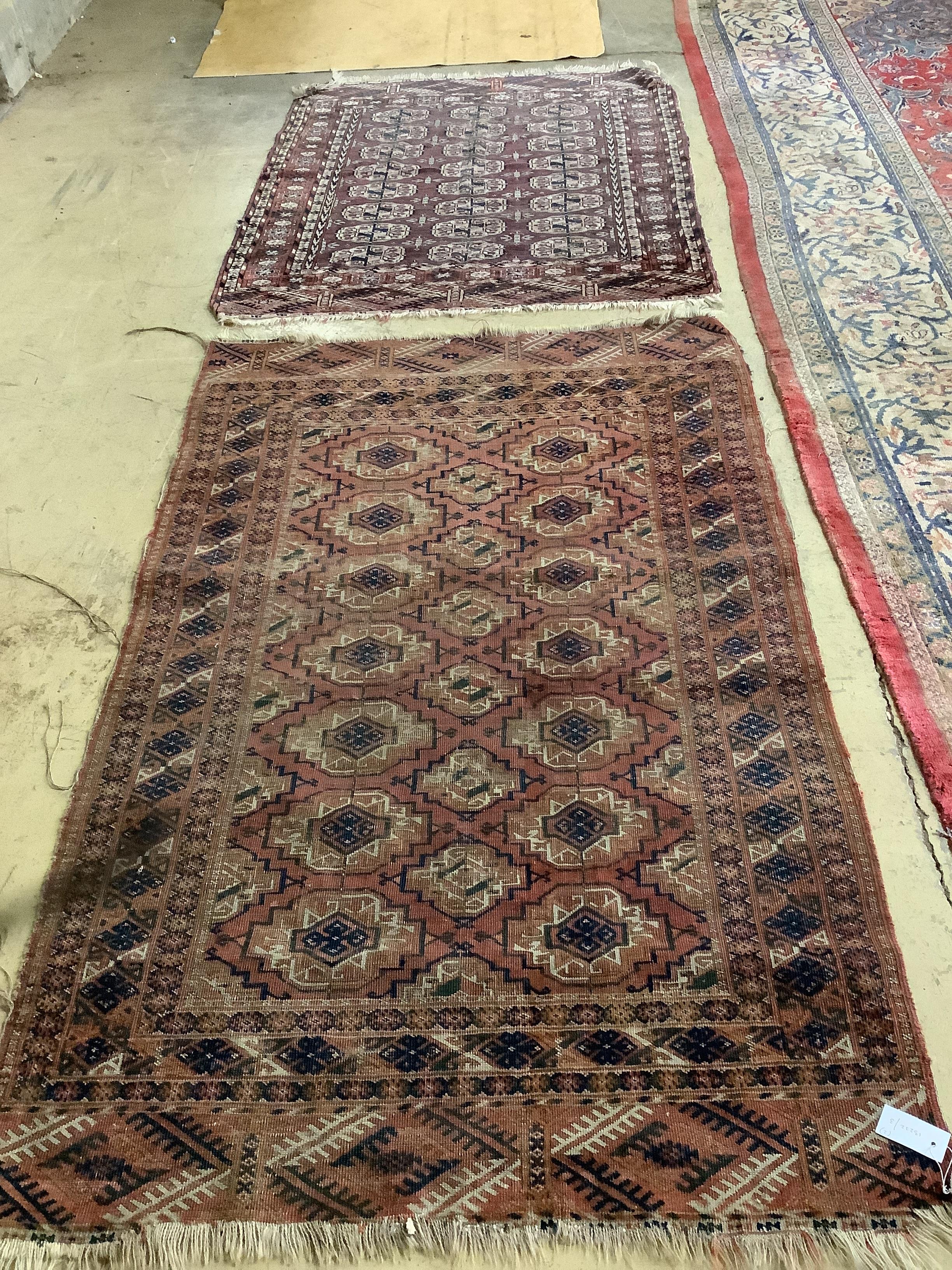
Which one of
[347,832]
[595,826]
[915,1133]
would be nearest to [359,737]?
[347,832]

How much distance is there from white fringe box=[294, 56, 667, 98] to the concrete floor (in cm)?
10

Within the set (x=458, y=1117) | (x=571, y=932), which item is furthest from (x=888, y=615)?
(x=458, y=1117)

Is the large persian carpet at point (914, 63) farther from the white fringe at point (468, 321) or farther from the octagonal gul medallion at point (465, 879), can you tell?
the octagonal gul medallion at point (465, 879)

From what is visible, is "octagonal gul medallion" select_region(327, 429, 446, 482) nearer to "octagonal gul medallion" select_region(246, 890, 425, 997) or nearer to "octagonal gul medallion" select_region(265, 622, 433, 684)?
"octagonal gul medallion" select_region(265, 622, 433, 684)

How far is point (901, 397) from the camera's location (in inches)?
132

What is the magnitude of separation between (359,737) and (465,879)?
430 millimetres

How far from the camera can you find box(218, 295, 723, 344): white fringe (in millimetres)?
3664

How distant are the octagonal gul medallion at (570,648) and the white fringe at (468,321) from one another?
1255 mm

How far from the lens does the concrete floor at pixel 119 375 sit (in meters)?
2.41

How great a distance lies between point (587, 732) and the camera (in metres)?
2.54

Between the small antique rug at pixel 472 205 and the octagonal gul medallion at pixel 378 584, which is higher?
the small antique rug at pixel 472 205

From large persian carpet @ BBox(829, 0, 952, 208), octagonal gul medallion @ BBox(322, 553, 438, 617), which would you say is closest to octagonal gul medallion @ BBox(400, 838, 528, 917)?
octagonal gul medallion @ BBox(322, 553, 438, 617)

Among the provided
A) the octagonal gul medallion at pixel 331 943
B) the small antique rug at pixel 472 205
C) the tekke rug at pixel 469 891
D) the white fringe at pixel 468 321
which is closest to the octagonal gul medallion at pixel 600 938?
the tekke rug at pixel 469 891

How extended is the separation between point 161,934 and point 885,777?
146 centimetres
